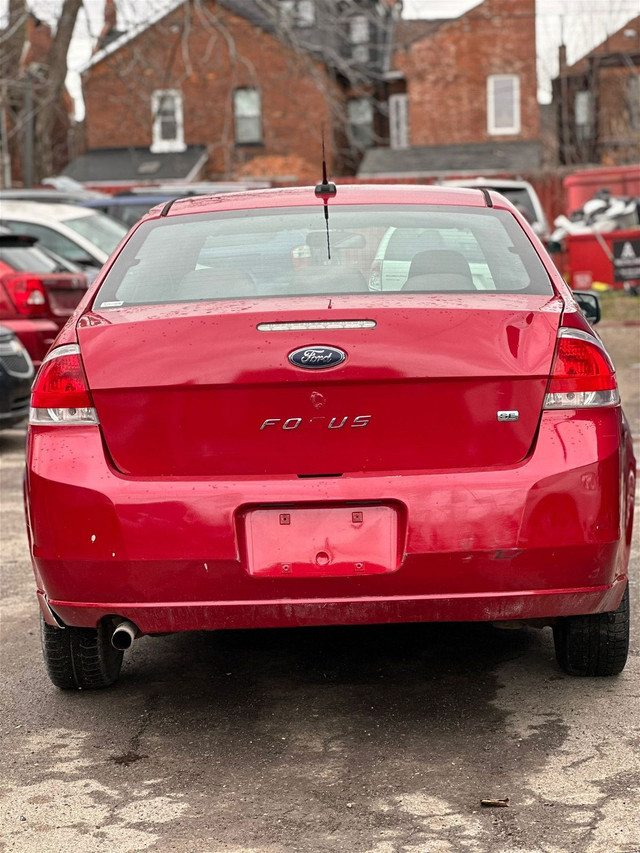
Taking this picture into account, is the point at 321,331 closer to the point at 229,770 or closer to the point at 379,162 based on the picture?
the point at 229,770

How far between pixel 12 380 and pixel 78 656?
5954mm

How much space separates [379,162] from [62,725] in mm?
41222

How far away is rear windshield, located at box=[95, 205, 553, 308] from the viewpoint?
403 cm

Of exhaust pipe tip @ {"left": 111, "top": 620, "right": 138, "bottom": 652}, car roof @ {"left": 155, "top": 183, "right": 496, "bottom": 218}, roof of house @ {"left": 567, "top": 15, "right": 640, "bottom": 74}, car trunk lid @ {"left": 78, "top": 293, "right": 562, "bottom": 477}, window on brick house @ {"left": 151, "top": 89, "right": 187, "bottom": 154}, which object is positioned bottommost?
exhaust pipe tip @ {"left": 111, "top": 620, "right": 138, "bottom": 652}

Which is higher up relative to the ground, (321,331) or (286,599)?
(321,331)

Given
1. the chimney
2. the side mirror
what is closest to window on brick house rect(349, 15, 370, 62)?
the chimney

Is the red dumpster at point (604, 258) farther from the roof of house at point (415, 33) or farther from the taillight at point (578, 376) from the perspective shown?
the roof of house at point (415, 33)

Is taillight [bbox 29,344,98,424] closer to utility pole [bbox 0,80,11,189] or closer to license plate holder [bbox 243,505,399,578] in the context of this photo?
license plate holder [bbox 243,505,399,578]

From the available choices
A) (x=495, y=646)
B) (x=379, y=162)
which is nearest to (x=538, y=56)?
(x=379, y=162)

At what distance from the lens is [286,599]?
3.60m

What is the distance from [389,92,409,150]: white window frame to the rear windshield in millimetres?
45250

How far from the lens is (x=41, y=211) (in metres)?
15.6

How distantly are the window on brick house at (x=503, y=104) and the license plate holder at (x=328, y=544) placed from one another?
44.2 metres

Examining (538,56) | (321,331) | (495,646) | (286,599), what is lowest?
(495,646)
